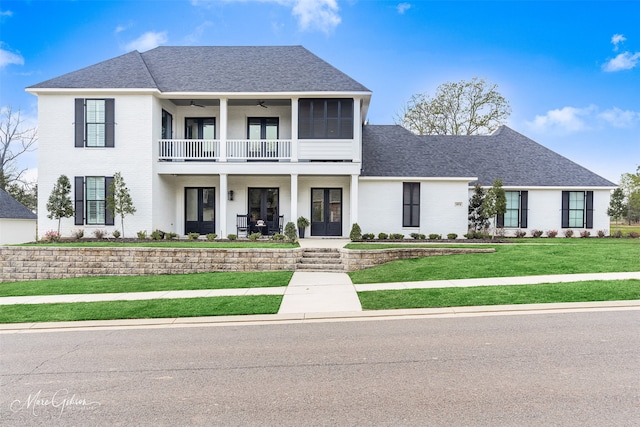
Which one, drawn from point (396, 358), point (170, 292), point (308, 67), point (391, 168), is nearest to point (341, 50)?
point (308, 67)

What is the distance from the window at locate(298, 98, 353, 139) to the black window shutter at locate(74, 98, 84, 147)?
33.6 feet

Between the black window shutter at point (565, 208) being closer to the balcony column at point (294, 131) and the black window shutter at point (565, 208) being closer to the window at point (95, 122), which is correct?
the balcony column at point (294, 131)

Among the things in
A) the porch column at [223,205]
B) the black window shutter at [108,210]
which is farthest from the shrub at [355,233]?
the black window shutter at [108,210]

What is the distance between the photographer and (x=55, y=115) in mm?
19031

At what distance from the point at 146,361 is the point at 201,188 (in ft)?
55.5

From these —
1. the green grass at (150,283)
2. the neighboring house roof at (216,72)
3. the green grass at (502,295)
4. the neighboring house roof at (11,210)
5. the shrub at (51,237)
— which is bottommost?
the green grass at (150,283)

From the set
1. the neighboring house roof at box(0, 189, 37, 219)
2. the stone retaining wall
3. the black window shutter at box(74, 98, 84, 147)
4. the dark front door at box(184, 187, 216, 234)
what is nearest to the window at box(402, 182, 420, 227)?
the stone retaining wall

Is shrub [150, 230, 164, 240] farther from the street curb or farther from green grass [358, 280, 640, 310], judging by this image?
green grass [358, 280, 640, 310]

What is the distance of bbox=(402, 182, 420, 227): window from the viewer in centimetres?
2128

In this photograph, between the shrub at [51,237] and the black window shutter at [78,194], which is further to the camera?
the black window shutter at [78,194]

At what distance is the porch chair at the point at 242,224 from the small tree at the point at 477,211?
39.6 feet

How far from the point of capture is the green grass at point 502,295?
29.3ft

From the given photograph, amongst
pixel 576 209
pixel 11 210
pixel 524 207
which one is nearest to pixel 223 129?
pixel 11 210

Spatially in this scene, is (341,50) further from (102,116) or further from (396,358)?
(396,358)
